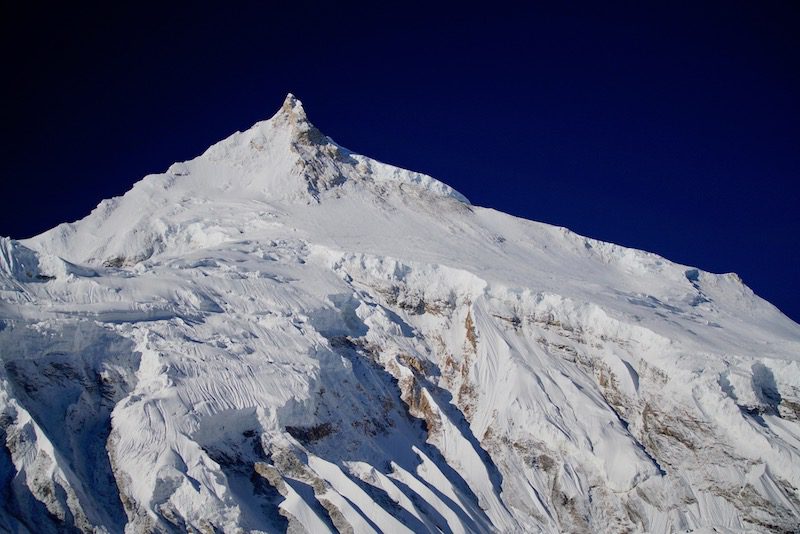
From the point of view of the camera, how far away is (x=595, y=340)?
74.5m

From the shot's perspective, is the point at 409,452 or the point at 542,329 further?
the point at 542,329

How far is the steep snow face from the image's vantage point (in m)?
48.3

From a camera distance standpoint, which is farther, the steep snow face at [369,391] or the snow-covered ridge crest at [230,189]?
the snow-covered ridge crest at [230,189]

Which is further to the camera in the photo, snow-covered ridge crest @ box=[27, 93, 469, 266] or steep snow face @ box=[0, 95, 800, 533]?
snow-covered ridge crest @ box=[27, 93, 469, 266]

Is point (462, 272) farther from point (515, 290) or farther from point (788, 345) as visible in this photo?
point (788, 345)

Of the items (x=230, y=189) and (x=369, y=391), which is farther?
(x=230, y=189)

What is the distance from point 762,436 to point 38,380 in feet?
191

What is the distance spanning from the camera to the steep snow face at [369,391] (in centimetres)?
4834

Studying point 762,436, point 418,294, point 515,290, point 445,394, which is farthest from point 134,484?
point 762,436

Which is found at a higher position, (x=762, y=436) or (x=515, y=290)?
(x=515, y=290)

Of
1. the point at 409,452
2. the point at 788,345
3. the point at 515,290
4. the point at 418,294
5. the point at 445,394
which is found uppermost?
the point at 788,345

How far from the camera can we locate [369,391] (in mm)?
64625

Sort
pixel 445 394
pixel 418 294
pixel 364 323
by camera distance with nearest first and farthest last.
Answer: pixel 445 394, pixel 364 323, pixel 418 294

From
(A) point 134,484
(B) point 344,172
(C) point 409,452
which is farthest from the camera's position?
(B) point 344,172
